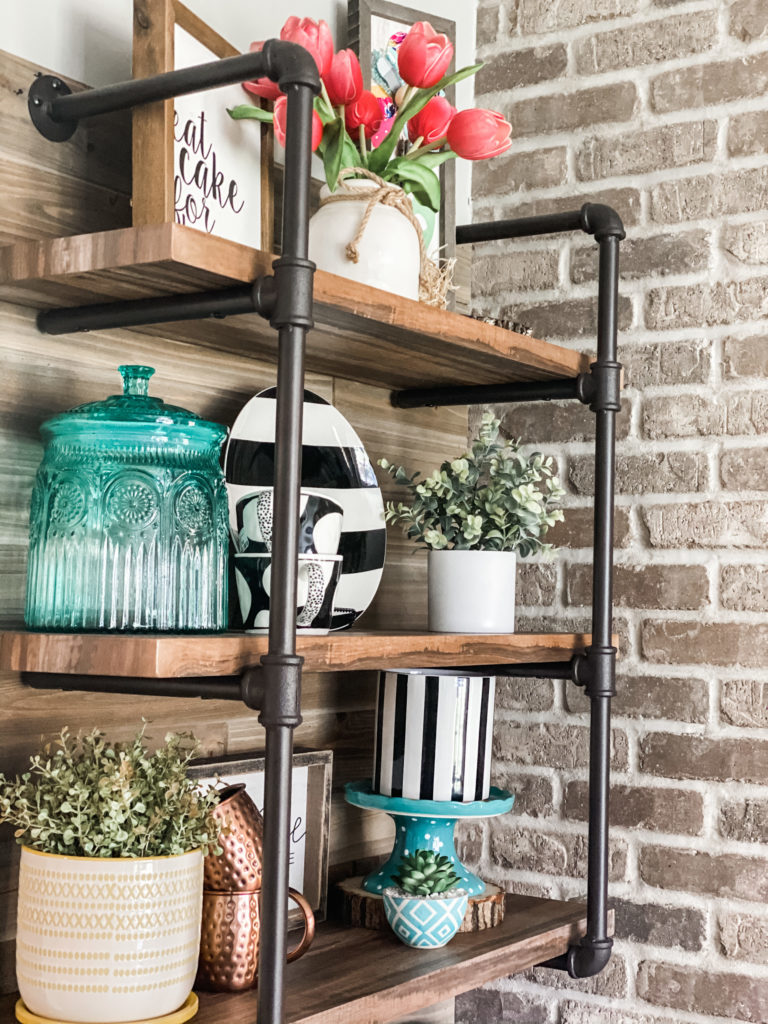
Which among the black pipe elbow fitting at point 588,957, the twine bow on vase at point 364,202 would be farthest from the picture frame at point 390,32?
the black pipe elbow fitting at point 588,957

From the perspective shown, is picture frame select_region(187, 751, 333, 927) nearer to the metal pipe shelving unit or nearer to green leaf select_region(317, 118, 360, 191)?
the metal pipe shelving unit

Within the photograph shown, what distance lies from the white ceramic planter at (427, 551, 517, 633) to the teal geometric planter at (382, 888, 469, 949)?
1.00 feet

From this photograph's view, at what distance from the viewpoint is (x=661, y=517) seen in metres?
1.63

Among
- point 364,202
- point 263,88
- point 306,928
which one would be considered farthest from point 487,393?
point 306,928

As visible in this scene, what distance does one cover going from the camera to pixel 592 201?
173cm

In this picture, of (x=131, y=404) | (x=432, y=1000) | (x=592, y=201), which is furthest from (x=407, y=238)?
(x=432, y=1000)

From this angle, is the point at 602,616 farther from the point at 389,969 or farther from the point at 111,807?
the point at 111,807

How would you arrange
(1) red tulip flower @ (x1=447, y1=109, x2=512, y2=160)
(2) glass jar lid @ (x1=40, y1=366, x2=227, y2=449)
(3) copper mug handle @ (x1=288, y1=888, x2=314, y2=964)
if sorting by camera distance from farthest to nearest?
1. (1) red tulip flower @ (x1=447, y1=109, x2=512, y2=160)
2. (3) copper mug handle @ (x1=288, y1=888, x2=314, y2=964)
3. (2) glass jar lid @ (x1=40, y1=366, x2=227, y2=449)

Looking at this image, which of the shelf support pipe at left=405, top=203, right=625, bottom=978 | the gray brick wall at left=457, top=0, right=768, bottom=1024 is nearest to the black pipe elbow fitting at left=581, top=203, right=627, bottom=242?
the shelf support pipe at left=405, top=203, right=625, bottom=978

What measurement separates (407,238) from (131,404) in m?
0.36

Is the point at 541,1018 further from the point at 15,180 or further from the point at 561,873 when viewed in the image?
the point at 15,180

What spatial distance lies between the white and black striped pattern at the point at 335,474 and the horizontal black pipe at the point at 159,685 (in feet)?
0.99

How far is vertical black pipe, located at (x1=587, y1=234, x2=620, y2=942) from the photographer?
1520 millimetres

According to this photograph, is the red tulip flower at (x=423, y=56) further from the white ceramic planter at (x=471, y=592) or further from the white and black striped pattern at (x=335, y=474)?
the white ceramic planter at (x=471, y=592)
